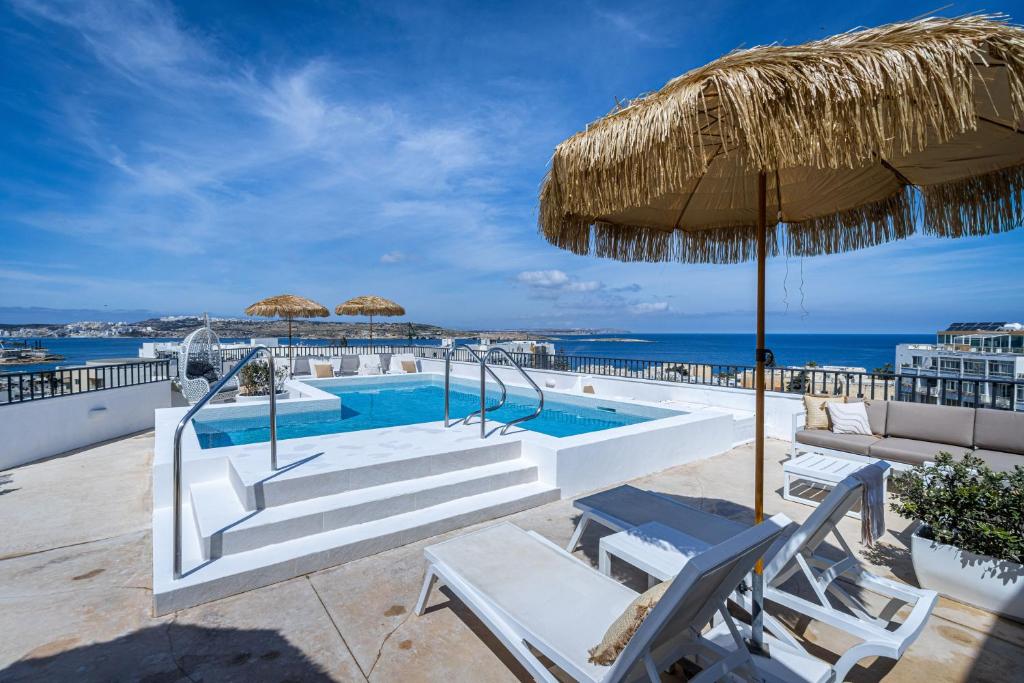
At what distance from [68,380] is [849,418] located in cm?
1099

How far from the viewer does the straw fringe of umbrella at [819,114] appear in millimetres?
1616

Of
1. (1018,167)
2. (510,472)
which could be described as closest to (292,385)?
(510,472)

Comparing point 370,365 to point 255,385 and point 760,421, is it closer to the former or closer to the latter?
point 255,385

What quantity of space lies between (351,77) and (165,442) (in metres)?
10.9

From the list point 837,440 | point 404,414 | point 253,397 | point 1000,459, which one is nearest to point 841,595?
point 837,440

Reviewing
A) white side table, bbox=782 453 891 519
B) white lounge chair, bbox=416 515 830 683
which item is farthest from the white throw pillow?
white lounge chair, bbox=416 515 830 683

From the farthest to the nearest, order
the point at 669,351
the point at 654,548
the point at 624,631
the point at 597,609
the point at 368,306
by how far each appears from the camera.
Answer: the point at 669,351 → the point at 368,306 → the point at 654,548 → the point at 597,609 → the point at 624,631

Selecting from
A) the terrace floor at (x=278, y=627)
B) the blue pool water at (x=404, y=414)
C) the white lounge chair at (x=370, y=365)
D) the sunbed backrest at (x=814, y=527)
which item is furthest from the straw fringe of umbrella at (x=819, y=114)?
the white lounge chair at (x=370, y=365)

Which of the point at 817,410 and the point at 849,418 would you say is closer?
the point at 849,418

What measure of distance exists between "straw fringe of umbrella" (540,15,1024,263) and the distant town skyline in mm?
196

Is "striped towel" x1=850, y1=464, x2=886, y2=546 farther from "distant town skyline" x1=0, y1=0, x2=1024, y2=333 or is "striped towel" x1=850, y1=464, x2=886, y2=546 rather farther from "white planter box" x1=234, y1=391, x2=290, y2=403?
"white planter box" x1=234, y1=391, x2=290, y2=403

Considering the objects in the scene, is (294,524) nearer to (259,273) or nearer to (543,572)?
(543,572)

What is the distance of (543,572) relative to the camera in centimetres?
251

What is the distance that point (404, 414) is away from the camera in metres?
8.95
